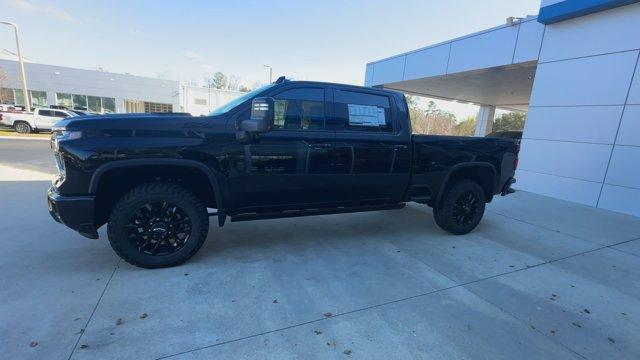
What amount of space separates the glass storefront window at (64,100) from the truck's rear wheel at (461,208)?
41.1m

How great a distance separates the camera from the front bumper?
2.83 meters

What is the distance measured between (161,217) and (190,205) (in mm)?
298

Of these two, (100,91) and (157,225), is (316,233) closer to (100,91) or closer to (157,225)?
(157,225)

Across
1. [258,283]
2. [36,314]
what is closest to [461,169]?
[258,283]

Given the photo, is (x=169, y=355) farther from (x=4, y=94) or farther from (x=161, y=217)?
(x=4, y=94)

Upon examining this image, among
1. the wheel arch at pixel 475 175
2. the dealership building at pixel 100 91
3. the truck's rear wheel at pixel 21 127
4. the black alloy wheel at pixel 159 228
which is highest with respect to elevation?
the dealership building at pixel 100 91

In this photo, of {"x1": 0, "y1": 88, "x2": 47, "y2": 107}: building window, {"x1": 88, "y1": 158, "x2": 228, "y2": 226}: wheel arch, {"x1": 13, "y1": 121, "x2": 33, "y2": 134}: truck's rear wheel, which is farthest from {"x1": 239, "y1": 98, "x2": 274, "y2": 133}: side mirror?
{"x1": 0, "y1": 88, "x2": 47, "y2": 107}: building window

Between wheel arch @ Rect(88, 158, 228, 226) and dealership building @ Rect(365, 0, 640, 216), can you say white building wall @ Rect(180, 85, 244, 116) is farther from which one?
wheel arch @ Rect(88, 158, 228, 226)

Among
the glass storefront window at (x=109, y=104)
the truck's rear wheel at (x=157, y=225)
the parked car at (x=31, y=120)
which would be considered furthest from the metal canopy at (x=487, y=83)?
the glass storefront window at (x=109, y=104)

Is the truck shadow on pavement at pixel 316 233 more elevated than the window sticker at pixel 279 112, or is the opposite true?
the window sticker at pixel 279 112

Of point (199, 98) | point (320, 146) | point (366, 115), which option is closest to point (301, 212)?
point (320, 146)

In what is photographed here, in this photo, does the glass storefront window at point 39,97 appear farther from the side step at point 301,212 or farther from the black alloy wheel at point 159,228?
the side step at point 301,212

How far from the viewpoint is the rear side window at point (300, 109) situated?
3479mm

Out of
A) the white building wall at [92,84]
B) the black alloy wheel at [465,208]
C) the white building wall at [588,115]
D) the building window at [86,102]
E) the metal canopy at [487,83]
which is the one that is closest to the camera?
the black alloy wheel at [465,208]
